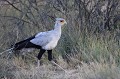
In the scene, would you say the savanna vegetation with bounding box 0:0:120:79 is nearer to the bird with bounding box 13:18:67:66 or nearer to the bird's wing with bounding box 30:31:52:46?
the bird with bounding box 13:18:67:66

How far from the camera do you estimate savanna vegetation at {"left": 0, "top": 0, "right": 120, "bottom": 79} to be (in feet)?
29.7

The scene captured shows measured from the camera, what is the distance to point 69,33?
34.0ft

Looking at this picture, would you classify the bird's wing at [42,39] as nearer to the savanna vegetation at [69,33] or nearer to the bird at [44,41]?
the bird at [44,41]

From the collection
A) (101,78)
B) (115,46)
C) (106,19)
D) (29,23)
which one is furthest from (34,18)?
(101,78)

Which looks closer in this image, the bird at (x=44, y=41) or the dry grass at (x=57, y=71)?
the dry grass at (x=57, y=71)

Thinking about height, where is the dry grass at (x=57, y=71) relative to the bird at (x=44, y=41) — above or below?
below

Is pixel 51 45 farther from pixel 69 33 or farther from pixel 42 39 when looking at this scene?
pixel 69 33

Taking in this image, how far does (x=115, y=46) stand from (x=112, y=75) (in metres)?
2.78

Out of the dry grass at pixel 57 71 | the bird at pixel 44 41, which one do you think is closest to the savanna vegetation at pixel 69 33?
the dry grass at pixel 57 71

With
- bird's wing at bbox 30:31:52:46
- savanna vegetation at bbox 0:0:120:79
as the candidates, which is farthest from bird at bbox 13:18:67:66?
savanna vegetation at bbox 0:0:120:79

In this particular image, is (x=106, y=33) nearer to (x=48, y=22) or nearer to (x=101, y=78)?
Result: (x=48, y=22)

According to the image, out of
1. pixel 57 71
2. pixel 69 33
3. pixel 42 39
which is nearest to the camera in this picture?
pixel 57 71

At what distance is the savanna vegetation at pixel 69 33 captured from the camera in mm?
9062

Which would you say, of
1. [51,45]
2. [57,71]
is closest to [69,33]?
[51,45]
